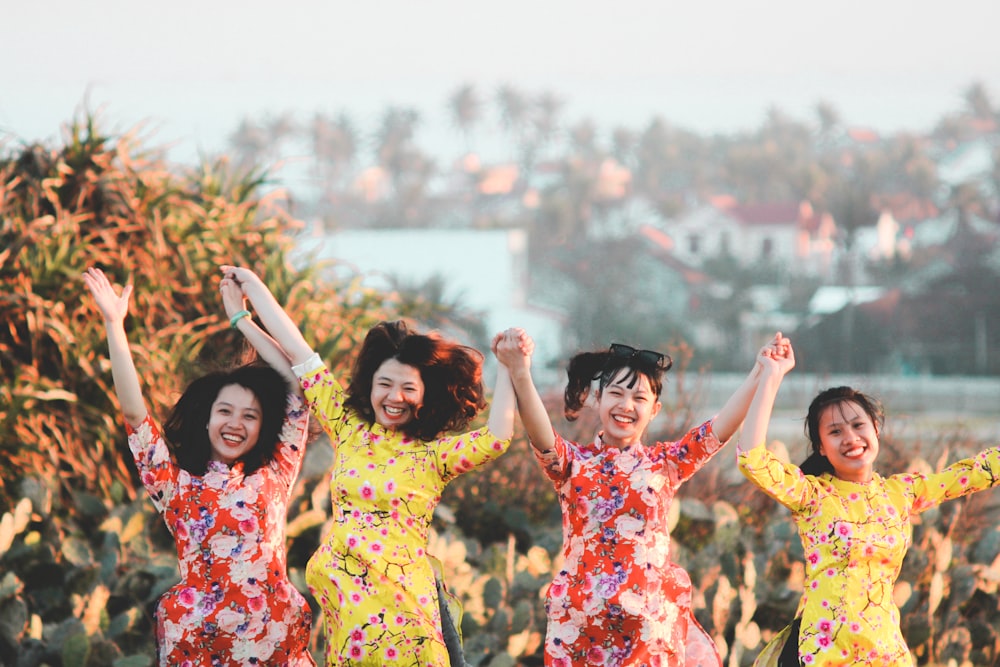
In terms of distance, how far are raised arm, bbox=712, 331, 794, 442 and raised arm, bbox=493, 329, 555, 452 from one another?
499mm

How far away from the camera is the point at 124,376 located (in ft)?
12.8

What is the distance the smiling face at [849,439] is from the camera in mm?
3889

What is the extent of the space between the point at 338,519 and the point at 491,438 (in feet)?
1.71

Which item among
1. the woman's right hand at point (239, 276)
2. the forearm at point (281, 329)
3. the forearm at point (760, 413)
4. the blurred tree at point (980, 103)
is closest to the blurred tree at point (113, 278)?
the woman's right hand at point (239, 276)

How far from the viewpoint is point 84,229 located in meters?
6.00

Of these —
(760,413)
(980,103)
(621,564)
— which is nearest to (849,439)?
(760,413)

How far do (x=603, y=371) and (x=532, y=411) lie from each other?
304mm

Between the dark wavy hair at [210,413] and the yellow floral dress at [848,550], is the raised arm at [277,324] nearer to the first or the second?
the dark wavy hair at [210,413]

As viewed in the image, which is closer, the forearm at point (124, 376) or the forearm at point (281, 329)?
the forearm at point (124, 376)

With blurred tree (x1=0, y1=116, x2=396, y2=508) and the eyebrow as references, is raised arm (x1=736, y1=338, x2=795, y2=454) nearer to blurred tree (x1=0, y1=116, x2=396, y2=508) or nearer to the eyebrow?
the eyebrow

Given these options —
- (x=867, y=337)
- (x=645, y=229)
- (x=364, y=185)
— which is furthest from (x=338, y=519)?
(x=364, y=185)

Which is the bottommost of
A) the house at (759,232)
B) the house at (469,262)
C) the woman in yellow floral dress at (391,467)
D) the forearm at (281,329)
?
the woman in yellow floral dress at (391,467)

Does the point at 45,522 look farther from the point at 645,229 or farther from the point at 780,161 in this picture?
the point at 780,161

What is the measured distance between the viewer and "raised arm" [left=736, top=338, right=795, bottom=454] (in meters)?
3.72
